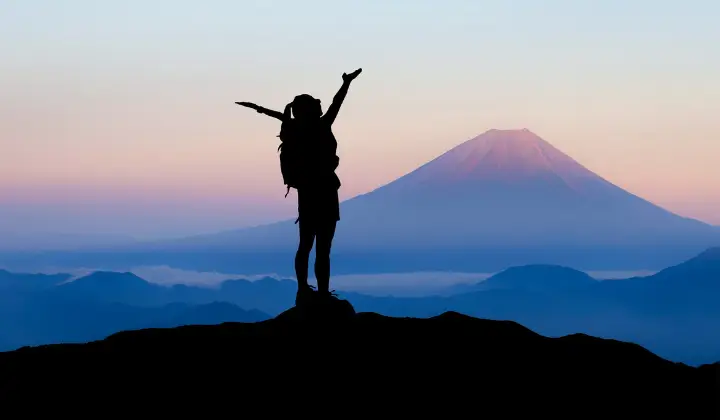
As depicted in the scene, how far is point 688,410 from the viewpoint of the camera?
1313 centimetres

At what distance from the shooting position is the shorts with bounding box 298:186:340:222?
1434 cm

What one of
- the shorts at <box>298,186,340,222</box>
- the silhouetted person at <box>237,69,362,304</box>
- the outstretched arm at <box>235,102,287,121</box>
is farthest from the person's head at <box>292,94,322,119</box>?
the shorts at <box>298,186,340,222</box>

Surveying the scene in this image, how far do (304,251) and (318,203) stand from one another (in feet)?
2.63

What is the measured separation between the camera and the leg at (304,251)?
14.4 metres

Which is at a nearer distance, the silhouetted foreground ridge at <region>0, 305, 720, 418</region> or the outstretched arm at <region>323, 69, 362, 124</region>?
the silhouetted foreground ridge at <region>0, 305, 720, 418</region>

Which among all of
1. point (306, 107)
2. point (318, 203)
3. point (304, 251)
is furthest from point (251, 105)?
point (304, 251)

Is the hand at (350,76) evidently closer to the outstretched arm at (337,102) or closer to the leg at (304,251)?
the outstretched arm at (337,102)

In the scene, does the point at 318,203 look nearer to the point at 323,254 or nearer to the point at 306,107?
the point at 323,254

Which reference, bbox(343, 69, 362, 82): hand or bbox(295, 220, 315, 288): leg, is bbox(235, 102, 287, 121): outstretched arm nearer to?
bbox(343, 69, 362, 82): hand

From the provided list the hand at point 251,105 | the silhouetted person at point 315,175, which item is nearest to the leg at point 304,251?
the silhouetted person at point 315,175

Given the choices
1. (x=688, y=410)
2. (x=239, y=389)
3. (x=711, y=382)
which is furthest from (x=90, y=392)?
(x=711, y=382)

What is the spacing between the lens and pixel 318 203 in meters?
14.4

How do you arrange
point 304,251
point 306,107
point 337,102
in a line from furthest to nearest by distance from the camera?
point 304,251 → point 337,102 → point 306,107

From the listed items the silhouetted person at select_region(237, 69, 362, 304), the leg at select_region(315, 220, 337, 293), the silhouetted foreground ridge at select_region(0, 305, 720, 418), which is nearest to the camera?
the silhouetted foreground ridge at select_region(0, 305, 720, 418)
